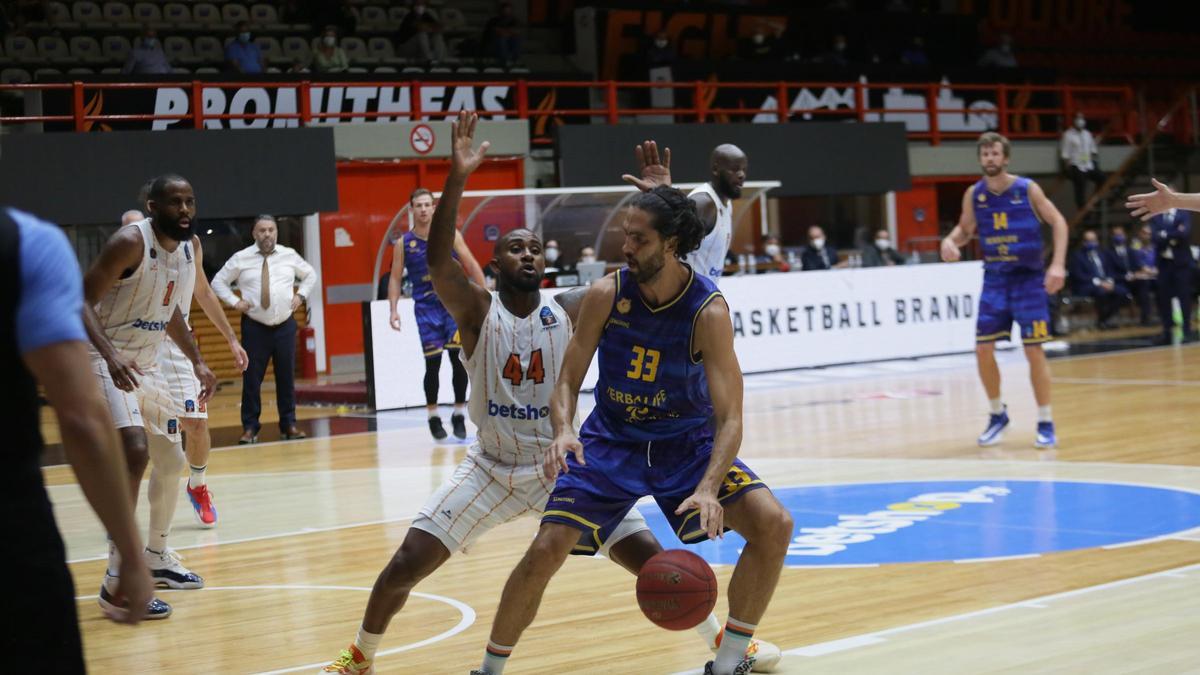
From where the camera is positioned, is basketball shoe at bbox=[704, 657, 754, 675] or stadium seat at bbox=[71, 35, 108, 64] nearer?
basketball shoe at bbox=[704, 657, 754, 675]

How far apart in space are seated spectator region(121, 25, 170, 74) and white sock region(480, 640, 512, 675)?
51.2 ft

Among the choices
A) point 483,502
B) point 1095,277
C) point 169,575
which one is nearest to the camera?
point 483,502

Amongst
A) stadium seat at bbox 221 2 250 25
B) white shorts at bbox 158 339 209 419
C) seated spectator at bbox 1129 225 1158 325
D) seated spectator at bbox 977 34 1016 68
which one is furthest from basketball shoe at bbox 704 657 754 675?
seated spectator at bbox 977 34 1016 68

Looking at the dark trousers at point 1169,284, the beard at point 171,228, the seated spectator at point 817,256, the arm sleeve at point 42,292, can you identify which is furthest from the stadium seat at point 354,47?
the arm sleeve at point 42,292

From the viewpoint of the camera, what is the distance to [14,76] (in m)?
18.3

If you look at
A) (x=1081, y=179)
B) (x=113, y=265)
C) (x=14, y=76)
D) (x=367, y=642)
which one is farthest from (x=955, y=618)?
(x=1081, y=179)

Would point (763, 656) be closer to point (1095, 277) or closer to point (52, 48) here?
point (52, 48)

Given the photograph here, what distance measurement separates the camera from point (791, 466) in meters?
9.94

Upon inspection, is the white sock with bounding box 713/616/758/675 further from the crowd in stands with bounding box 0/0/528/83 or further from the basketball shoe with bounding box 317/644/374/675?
the crowd in stands with bounding box 0/0/528/83

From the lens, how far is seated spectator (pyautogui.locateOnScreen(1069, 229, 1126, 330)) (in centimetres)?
2238

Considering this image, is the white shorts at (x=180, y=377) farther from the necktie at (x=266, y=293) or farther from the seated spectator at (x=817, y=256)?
the seated spectator at (x=817, y=256)

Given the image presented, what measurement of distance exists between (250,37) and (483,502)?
56.1ft

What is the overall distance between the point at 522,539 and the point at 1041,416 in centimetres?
431

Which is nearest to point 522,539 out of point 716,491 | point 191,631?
point 191,631
